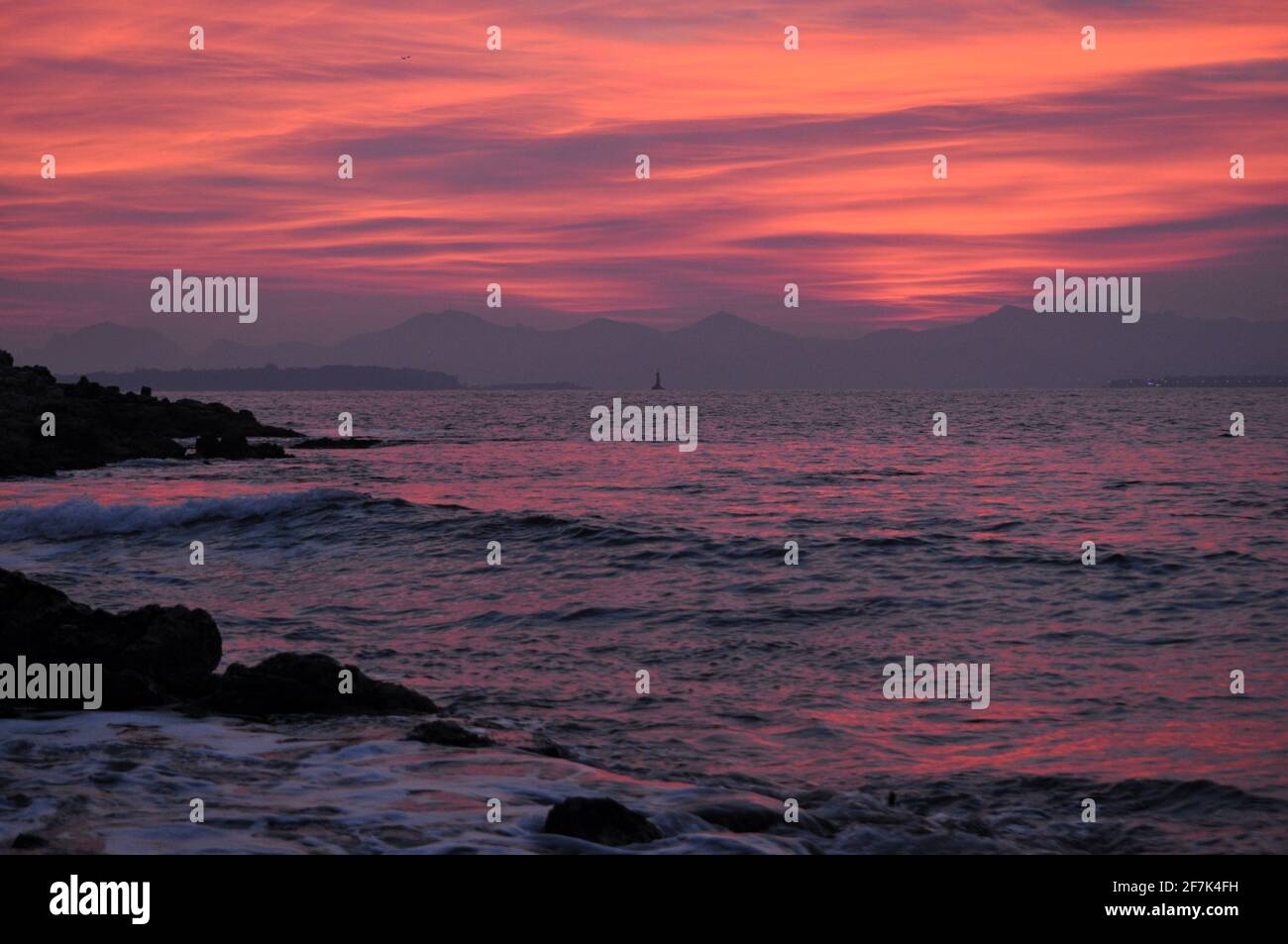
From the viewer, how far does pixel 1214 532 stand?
1088 inches

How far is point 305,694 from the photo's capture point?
12305 mm

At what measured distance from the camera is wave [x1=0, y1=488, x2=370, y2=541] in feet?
99.4

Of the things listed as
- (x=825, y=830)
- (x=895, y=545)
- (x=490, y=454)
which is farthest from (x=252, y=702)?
(x=490, y=454)

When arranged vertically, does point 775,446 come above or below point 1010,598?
above

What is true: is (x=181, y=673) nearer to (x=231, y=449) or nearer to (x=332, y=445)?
(x=231, y=449)

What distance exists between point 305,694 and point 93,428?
49.5 m

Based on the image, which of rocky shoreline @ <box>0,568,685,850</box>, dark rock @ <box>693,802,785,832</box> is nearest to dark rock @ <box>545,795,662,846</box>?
dark rock @ <box>693,802,785,832</box>

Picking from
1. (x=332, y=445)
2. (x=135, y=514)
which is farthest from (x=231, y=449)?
(x=135, y=514)

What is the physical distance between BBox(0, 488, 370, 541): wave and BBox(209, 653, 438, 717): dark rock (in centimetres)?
1990

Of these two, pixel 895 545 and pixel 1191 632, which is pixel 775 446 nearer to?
pixel 895 545

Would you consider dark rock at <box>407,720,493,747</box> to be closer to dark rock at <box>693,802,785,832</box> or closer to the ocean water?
the ocean water

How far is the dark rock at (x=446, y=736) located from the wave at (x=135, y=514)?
2212 cm

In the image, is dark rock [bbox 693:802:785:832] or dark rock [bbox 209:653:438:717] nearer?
dark rock [bbox 693:802:785:832]
